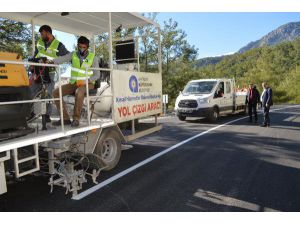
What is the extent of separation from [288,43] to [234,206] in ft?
300

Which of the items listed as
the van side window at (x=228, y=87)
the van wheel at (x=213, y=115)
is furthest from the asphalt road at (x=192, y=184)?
the van side window at (x=228, y=87)

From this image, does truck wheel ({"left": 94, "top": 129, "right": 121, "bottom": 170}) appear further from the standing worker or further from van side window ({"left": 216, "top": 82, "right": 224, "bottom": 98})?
van side window ({"left": 216, "top": 82, "right": 224, "bottom": 98})

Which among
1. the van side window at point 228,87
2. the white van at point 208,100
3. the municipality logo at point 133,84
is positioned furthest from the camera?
the van side window at point 228,87

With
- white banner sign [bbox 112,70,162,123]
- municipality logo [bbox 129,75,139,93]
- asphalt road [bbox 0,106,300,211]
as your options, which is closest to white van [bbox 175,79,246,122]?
asphalt road [bbox 0,106,300,211]

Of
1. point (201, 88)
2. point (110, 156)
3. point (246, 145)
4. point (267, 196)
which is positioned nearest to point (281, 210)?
point (267, 196)

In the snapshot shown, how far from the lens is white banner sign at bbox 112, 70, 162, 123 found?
6.06 metres

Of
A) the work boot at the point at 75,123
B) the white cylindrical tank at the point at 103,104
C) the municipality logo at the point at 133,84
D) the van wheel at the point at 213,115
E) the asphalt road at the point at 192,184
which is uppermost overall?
the municipality logo at the point at 133,84

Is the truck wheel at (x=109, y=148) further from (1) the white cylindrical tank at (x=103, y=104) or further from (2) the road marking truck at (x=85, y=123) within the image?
(1) the white cylindrical tank at (x=103, y=104)

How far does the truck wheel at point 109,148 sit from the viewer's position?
18.4 feet

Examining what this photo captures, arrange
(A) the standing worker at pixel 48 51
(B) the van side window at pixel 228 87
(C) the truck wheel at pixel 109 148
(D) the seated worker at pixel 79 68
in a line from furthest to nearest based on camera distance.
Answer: (B) the van side window at pixel 228 87
(A) the standing worker at pixel 48 51
(C) the truck wheel at pixel 109 148
(D) the seated worker at pixel 79 68

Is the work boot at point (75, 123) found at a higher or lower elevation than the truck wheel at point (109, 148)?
higher

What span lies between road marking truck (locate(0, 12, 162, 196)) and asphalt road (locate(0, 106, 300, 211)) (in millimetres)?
374

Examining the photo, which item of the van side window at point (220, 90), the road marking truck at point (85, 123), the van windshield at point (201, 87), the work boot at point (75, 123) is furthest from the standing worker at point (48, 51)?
the van side window at point (220, 90)

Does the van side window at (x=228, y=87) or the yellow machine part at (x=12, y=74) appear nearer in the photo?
the yellow machine part at (x=12, y=74)
